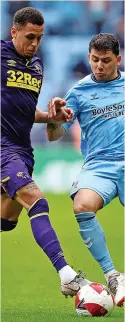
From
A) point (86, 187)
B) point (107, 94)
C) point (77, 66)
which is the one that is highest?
point (107, 94)

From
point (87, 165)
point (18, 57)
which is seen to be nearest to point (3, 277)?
point (87, 165)

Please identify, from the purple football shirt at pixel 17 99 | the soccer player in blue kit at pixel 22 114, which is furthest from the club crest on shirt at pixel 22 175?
the purple football shirt at pixel 17 99

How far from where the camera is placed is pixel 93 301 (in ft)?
22.3

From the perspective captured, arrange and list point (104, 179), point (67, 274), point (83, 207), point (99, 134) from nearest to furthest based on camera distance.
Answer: point (67, 274) → point (83, 207) → point (104, 179) → point (99, 134)

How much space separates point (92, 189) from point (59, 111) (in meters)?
0.72

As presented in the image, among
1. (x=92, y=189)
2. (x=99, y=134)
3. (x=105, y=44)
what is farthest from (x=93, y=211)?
(x=105, y=44)

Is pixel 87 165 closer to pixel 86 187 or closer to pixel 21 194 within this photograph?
pixel 86 187

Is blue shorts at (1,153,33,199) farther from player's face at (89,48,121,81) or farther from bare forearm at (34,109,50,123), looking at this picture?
player's face at (89,48,121,81)

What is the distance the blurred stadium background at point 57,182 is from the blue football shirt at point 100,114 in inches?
56.7

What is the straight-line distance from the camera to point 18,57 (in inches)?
296

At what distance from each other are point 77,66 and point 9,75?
17836 millimetres

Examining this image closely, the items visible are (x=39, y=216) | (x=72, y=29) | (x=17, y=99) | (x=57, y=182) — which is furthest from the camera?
(x=72, y=29)

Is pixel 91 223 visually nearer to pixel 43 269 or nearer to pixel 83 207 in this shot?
pixel 83 207

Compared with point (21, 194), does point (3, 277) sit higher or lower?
lower
